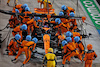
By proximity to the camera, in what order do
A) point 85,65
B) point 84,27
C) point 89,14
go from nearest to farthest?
point 85,65
point 84,27
point 89,14

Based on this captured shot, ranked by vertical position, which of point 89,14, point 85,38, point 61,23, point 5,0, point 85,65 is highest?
point 5,0

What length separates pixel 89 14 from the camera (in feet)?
46.4

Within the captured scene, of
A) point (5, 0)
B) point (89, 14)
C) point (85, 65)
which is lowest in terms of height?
point (85, 65)

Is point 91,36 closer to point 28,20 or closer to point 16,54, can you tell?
point 28,20

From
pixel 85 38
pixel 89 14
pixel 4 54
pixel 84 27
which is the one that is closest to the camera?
pixel 4 54

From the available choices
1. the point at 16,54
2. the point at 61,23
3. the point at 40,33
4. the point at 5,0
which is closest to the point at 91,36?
the point at 61,23

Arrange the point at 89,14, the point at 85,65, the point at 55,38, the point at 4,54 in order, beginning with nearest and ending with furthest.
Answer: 1. the point at 85,65
2. the point at 4,54
3. the point at 55,38
4. the point at 89,14

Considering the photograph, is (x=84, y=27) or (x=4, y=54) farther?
(x=84, y=27)

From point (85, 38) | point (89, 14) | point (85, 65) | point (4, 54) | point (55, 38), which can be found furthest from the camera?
point (89, 14)

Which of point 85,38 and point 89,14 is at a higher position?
point 89,14

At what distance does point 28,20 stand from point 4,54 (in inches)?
85.4

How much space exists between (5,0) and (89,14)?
5.84m

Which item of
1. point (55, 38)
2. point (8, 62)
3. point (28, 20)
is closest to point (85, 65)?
point (55, 38)

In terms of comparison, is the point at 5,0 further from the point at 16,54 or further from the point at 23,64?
the point at 23,64
